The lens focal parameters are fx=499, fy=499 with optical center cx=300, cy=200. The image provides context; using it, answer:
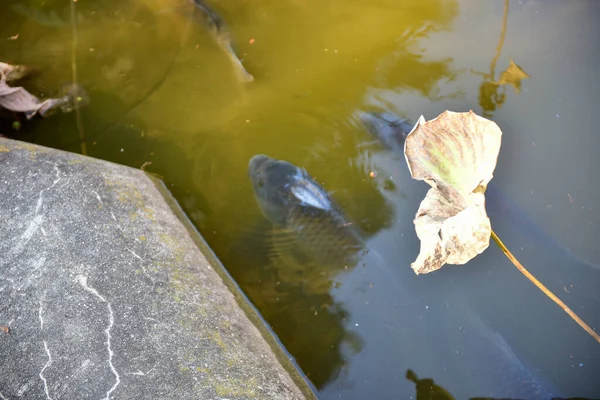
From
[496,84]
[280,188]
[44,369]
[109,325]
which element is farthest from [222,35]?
[44,369]

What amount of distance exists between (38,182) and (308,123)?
146 cm

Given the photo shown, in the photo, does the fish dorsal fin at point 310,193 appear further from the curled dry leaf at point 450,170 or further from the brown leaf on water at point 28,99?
the brown leaf on water at point 28,99

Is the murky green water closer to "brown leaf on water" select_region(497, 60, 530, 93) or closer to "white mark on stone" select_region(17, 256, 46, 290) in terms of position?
"brown leaf on water" select_region(497, 60, 530, 93)

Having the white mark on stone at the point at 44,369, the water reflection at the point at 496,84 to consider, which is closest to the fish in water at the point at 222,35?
the water reflection at the point at 496,84

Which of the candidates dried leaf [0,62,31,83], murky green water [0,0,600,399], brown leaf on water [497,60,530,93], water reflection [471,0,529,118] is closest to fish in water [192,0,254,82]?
murky green water [0,0,600,399]

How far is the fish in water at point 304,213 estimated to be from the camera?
272 centimetres

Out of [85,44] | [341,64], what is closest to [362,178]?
[341,64]

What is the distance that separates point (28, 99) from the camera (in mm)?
3029

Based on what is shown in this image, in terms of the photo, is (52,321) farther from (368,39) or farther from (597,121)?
(597,121)

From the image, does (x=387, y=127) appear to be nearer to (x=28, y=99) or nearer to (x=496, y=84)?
(x=496, y=84)

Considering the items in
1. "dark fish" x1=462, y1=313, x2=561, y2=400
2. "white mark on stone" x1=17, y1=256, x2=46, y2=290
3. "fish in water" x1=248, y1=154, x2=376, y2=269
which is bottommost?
"dark fish" x1=462, y1=313, x2=561, y2=400

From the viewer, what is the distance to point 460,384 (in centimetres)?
243

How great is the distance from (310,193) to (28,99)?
181cm

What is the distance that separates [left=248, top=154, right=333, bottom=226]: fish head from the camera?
2.84 metres
